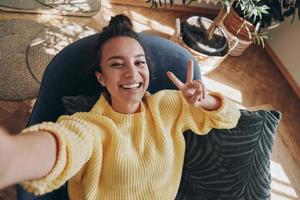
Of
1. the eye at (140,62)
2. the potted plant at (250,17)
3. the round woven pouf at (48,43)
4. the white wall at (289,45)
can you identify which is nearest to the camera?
the eye at (140,62)

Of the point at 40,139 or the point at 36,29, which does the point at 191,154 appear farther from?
the point at 36,29

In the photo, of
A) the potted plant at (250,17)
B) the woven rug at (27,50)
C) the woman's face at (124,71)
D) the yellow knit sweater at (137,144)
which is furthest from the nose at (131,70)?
the woven rug at (27,50)

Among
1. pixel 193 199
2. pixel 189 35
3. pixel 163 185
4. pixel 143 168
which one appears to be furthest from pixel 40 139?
pixel 189 35

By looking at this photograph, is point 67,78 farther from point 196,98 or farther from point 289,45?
point 289,45

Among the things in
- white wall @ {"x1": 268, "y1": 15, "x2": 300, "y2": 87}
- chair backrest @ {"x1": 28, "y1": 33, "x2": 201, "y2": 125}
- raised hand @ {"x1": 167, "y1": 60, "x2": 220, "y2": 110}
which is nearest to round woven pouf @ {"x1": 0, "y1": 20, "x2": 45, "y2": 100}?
chair backrest @ {"x1": 28, "y1": 33, "x2": 201, "y2": 125}

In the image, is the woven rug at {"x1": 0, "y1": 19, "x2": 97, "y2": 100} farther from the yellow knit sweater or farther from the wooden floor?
the yellow knit sweater

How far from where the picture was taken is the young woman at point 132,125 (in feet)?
2.94

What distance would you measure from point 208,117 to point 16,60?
57.9 inches

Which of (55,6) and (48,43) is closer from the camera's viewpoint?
(48,43)

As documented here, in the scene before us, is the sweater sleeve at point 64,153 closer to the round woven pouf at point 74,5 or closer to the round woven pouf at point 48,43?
the round woven pouf at point 48,43

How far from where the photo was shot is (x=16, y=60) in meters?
1.93

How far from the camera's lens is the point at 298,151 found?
1.98 m

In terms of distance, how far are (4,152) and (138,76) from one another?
0.53 meters

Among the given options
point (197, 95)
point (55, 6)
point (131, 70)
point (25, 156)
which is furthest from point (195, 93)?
point (55, 6)
